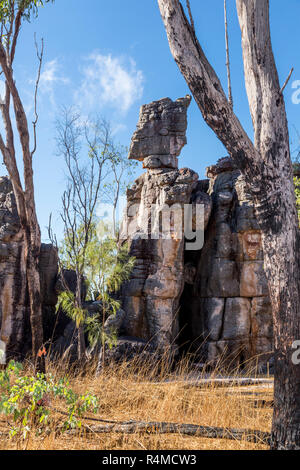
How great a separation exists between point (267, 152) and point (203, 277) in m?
10.8

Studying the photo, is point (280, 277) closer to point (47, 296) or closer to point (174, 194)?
point (174, 194)

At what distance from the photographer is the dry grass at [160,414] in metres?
4.05

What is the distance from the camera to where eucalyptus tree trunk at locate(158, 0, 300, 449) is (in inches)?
149

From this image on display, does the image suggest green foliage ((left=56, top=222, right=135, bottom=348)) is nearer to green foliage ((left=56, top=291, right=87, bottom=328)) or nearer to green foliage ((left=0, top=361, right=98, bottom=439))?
green foliage ((left=56, top=291, right=87, bottom=328))

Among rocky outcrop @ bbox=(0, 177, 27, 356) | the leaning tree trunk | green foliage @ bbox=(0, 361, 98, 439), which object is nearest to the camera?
green foliage @ bbox=(0, 361, 98, 439)

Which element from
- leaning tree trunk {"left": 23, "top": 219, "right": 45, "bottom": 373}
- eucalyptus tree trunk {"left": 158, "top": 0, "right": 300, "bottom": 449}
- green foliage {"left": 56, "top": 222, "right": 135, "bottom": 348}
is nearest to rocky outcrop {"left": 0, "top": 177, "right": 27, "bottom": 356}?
green foliage {"left": 56, "top": 222, "right": 135, "bottom": 348}

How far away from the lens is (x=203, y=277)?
14555mm

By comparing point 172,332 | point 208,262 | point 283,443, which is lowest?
point 172,332

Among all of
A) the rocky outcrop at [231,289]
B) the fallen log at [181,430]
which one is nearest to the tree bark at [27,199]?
the fallen log at [181,430]

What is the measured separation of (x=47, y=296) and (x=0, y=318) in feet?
6.02

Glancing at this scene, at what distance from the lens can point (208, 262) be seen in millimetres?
14531

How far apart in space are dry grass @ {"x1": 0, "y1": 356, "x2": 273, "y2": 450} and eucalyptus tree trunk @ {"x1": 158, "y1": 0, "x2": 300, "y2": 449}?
917mm

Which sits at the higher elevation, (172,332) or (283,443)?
(283,443)

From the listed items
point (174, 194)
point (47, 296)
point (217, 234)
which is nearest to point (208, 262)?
point (217, 234)
